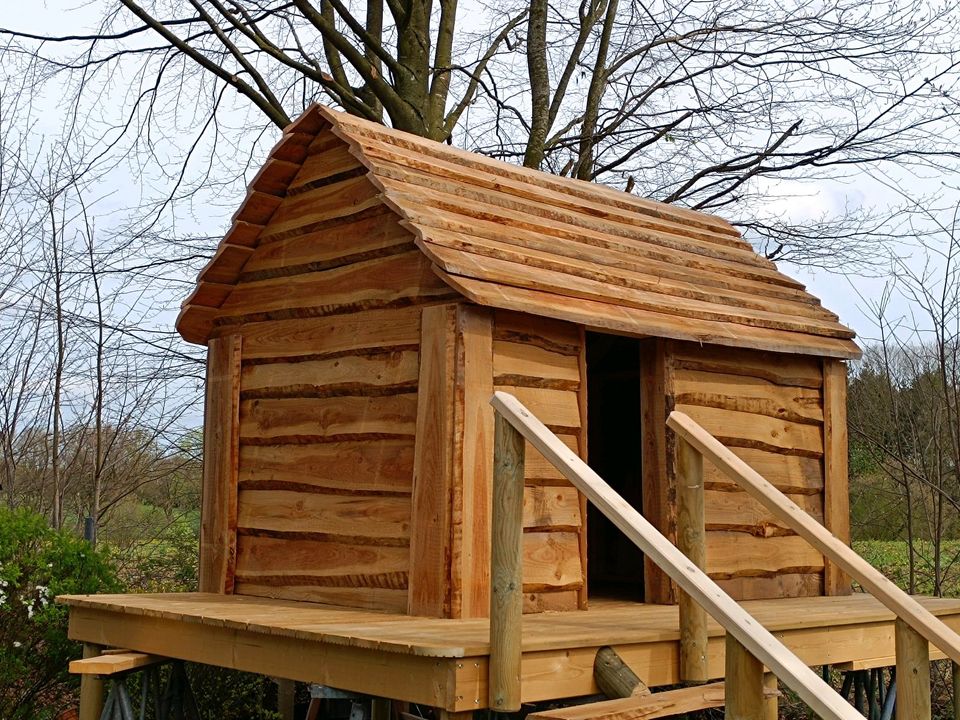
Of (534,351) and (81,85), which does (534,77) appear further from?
(534,351)

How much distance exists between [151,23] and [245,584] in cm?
701

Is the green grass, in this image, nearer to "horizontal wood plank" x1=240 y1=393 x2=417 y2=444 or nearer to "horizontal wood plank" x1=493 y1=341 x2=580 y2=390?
"horizontal wood plank" x1=493 y1=341 x2=580 y2=390

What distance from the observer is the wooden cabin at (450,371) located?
5855 mm

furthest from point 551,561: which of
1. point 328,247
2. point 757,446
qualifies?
point 328,247

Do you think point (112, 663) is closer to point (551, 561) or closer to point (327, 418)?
point (327, 418)

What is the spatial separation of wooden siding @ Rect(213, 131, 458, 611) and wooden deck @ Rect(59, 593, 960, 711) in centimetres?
32

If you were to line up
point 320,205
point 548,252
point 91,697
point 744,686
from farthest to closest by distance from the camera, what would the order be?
point 320,205 < point 548,252 < point 91,697 < point 744,686

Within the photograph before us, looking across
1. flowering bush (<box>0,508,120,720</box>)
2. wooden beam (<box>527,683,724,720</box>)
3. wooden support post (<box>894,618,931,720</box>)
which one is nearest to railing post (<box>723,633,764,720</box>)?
wooden beam (<box>527,683,724,720</box>)

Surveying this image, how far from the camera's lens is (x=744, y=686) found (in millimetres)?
4148

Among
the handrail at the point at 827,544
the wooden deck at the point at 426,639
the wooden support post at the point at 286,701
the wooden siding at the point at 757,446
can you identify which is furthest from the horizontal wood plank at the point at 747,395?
the wooden support post at the point at 286,701

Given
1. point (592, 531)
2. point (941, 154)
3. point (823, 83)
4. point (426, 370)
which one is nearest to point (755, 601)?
point (592, 531)

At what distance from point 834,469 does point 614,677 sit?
410cm

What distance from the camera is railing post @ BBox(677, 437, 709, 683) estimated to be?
16.7ft

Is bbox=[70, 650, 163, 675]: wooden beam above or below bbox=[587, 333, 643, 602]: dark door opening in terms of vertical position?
below
